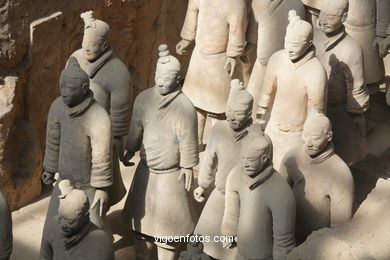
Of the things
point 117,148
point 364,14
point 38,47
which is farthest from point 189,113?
point 364,14

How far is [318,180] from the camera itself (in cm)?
568

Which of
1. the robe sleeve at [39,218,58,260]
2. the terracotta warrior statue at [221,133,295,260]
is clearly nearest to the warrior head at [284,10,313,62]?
the terracotta warrior statue at [221,133,295,260]

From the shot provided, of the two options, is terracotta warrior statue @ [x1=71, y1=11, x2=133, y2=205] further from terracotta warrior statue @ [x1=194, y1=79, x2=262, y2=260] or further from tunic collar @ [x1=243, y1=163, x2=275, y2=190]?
tunic collar @ [x1=243, y1=163, x2=275, y2=190]

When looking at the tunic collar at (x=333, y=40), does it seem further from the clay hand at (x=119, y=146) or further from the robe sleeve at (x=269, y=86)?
the clay hand at (x=119, y=146)

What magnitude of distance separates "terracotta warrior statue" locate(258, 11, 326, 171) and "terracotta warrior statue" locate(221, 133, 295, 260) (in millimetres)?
775

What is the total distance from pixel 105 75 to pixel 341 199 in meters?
1.64

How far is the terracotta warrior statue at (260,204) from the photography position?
17.7 ft

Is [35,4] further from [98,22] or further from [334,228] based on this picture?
[334,228]

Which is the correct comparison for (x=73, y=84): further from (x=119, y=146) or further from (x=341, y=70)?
(x=341, y=70)

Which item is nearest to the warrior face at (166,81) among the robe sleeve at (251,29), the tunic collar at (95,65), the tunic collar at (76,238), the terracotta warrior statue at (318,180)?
the tunic collar at (95,65)

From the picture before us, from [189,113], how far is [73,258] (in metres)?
1.15

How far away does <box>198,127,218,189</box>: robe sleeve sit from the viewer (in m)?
5.88

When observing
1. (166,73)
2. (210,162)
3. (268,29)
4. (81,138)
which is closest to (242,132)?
(210,162)

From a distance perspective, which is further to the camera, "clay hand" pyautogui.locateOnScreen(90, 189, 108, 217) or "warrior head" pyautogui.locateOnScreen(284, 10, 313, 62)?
"warrior head" pyautogui.locateOnScreen(284, 10, 313, 62)
